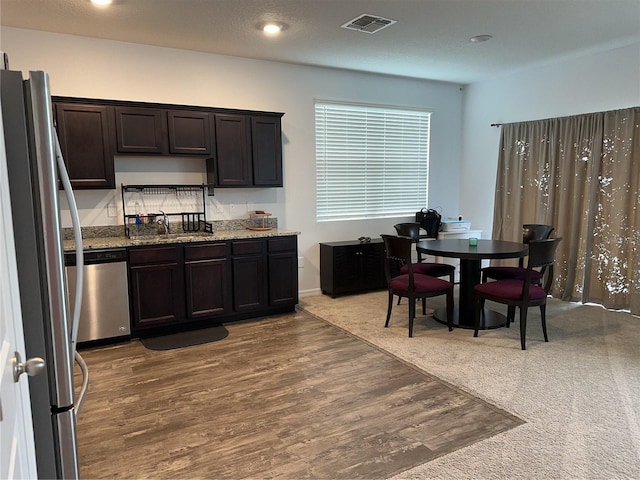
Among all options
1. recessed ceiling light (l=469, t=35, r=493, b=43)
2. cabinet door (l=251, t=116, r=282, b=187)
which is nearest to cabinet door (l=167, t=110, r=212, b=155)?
cabinet door (l=251, t=116, r=282, b=187)

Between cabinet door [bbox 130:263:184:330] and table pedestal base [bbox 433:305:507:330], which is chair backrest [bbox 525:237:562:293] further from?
cabinet door [bbox 130:263:184:330]

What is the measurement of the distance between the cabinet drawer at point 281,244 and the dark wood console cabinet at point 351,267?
2.39 ft

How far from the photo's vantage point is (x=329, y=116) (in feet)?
18.1

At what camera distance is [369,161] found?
19.4 ft

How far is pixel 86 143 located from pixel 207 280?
1.63 metres

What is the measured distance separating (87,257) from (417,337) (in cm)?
295

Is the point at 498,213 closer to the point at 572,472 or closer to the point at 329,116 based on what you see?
the point at 329,116

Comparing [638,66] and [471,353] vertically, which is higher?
[638,66]

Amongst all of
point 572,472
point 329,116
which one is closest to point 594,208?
point 329,116

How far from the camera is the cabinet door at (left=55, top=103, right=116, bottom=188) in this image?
3.80m

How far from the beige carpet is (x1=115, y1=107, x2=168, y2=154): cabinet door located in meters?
2.37

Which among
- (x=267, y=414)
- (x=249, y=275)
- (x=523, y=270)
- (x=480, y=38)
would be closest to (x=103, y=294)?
(x=249, y=275)

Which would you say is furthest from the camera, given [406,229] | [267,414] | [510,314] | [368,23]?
[406,229]

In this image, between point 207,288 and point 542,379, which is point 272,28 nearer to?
point 207,288
